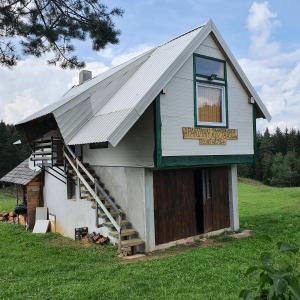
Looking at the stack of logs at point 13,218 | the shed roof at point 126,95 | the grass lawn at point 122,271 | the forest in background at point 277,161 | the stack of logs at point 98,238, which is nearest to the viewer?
the grass lawn at point 122,271

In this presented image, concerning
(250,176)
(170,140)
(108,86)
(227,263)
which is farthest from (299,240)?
(250,176)

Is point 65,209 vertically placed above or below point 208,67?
below

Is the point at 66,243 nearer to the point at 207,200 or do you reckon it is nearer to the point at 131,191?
the point at 131,191

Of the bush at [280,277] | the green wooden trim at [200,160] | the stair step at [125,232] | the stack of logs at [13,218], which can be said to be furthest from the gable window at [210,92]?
Result: the stack of logs at [13,218]

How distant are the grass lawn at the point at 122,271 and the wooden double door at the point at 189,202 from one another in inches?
35.6

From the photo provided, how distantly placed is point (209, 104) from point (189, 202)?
3.46 meters

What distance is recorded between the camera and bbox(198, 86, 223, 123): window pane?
12969 mm

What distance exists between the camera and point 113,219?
12078 mm

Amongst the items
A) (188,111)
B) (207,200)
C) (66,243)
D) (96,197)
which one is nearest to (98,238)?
(66,243)

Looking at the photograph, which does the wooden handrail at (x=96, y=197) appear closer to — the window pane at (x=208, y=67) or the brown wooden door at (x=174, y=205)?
the brown wooden door at (x=174, y=205)

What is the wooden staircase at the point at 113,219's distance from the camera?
11.9 m

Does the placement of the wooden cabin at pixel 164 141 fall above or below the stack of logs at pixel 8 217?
above

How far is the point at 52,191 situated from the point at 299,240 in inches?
432

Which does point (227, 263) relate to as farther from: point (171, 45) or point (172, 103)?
point (171, 45)
